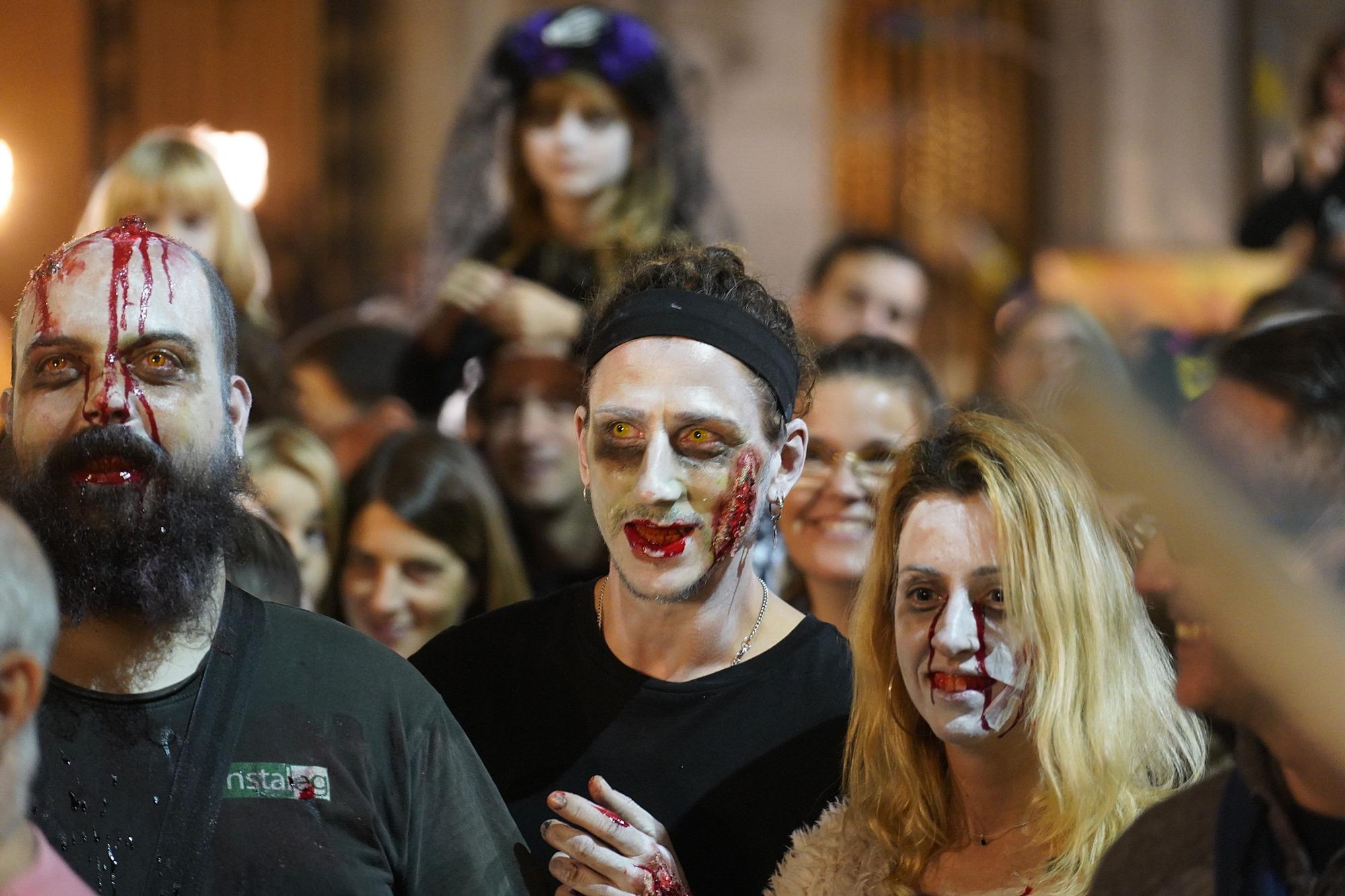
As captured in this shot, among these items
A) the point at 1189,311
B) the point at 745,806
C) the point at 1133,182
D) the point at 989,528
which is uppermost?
the point at 1133,182

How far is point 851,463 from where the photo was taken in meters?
3.74

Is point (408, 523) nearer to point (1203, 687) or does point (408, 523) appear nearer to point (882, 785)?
point (882, 785)

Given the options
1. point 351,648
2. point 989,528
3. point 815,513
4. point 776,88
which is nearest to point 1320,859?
point 989,528

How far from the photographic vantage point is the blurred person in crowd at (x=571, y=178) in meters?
4.86

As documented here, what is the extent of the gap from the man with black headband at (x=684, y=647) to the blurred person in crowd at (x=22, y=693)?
95 cm

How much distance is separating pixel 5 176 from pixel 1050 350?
2.95 meters

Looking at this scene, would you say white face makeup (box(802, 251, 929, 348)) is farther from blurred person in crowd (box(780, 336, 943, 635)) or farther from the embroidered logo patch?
the embroidered logo patch

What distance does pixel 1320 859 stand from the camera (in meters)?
1.95

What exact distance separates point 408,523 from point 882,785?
179 cm

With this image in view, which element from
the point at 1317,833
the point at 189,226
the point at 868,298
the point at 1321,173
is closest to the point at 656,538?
the point at 1317,833

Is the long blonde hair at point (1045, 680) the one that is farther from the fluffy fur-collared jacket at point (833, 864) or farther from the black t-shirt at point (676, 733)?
the black t-shirt at point (676, 733)

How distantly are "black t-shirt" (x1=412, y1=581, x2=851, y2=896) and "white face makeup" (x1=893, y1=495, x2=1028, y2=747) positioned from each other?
1.02 ft

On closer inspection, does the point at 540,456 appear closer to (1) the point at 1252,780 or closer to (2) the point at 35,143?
(2) the point at 35,143

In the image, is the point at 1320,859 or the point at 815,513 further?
the point at 815,513
